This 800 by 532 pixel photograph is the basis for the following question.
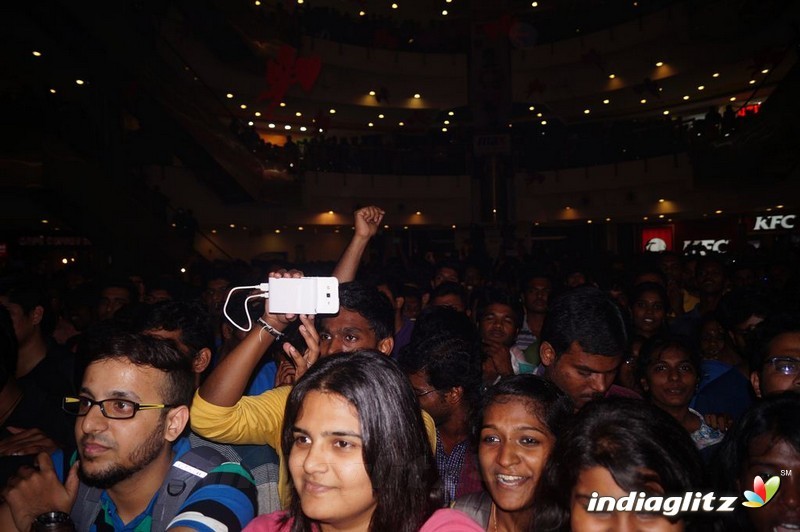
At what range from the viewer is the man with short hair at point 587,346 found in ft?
8.12

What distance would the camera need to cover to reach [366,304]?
8.62 feet

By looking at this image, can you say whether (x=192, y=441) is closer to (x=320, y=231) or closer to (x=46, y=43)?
(x=46, y=43)

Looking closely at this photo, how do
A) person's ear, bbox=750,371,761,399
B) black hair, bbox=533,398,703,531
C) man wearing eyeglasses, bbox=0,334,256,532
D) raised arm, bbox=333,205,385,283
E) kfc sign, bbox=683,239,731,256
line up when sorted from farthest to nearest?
kfc sign, bbox=683,239,731,256 → raised arm, bbox=333,205,385,283 → person's ear, bbox=750,371,761,399 → man wearing eyeglasses, bbox=0,334,256,532 → black hair, bbox=533,398,703,531

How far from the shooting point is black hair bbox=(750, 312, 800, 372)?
2518 mm

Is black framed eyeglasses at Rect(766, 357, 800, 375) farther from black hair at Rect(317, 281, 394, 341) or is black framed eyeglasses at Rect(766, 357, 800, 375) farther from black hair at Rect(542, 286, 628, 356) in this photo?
black hair at Rect(317, 281, 394, 341)

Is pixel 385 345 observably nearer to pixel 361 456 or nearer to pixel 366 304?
pixel 366 304

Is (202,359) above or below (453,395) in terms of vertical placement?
above

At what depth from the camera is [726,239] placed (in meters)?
18.1

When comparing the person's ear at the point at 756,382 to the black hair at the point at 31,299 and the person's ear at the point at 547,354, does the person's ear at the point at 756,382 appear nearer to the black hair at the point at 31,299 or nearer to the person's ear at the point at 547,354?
the person's ear at the point at 547,354

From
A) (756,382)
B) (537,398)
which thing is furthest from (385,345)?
(756,382)

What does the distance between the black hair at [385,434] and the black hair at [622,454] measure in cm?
35

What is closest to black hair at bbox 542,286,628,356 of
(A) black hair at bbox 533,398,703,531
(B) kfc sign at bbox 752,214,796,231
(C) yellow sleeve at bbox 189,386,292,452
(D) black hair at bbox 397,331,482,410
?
(D) black hair at bbox 397,331,482,410

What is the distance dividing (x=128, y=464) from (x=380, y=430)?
3.12ft

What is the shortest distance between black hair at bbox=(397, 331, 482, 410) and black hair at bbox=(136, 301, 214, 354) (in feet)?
3.51
